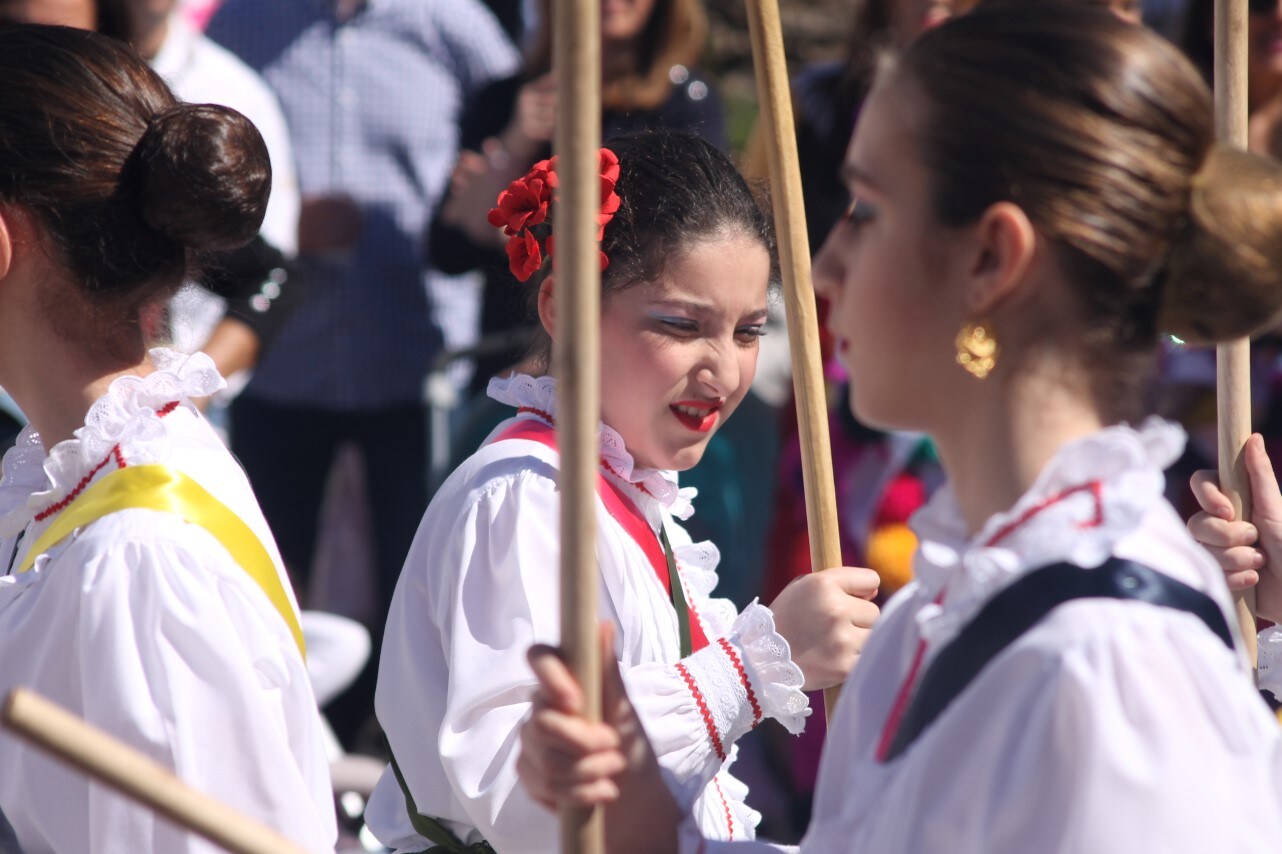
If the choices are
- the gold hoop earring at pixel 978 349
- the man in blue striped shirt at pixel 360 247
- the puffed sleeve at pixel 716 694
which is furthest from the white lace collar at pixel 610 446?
the man in blue striped shirt at pixel 360 247

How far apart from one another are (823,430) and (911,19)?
8.36ft

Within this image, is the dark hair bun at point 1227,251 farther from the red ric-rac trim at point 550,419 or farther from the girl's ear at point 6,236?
the girl's ear at point 6,236

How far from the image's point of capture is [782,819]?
4.83 meters

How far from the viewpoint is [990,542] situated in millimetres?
1551

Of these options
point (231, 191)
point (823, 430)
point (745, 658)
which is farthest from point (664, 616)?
point (231, 191)

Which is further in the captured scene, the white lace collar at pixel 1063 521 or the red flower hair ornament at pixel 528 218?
the red flower hair ornament at pixel 528 218

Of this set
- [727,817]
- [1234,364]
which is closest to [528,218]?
[727,817]

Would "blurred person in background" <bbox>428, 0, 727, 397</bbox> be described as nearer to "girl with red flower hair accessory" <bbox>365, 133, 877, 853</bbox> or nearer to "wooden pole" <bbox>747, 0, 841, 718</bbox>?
"girl with red flower hair accessory" <bbox>365, 133, 877, 853</bbox>

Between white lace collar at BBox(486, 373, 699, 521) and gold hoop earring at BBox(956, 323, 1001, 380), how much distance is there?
0.97m

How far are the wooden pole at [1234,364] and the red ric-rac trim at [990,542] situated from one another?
2.28ft

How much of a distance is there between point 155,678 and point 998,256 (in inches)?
42.4

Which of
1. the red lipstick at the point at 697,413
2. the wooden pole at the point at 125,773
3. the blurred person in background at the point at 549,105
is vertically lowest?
the wooden pole at the point at 125,773

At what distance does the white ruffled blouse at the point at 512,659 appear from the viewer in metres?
2.15

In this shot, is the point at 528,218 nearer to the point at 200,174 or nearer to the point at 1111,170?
the point at 200,174
